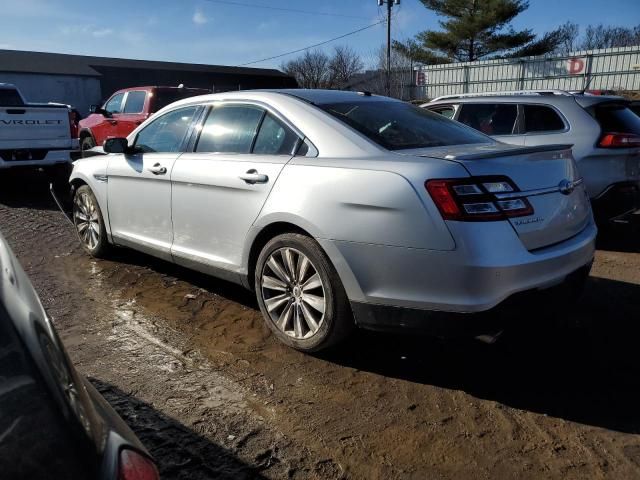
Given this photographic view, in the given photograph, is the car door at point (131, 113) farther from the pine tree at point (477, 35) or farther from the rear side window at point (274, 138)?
the pine tree at point (477, 35)

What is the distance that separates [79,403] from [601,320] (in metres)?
3.78

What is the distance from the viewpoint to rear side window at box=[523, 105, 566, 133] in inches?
244

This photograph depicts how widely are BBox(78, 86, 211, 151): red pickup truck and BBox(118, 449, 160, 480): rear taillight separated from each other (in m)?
10.7

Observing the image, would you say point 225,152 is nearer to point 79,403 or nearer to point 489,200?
point 489,200

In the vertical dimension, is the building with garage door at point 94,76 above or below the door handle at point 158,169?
above

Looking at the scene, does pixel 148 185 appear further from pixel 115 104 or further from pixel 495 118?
pixel 115 104

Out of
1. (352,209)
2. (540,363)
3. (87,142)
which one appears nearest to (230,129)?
(352,209)

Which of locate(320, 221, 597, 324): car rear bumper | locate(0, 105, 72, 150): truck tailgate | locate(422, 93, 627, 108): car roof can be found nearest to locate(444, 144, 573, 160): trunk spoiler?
locate(320, 221, 597, 324): car rear bumper

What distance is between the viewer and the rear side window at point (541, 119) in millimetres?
6192

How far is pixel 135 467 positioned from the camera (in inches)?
45.8

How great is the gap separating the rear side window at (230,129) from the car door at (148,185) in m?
0.27

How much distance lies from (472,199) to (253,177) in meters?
1.48

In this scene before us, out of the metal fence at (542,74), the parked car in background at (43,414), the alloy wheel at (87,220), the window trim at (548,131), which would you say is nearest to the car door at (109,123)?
the alloy wheel at (87,220)

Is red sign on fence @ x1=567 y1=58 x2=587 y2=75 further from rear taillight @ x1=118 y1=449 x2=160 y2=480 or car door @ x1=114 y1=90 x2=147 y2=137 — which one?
rear taillight @ x1=118 y1=449 x2=160 y2=480
